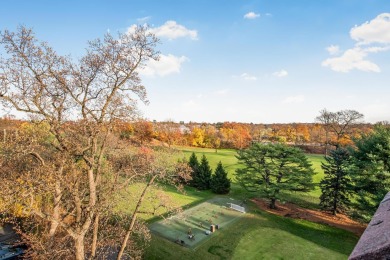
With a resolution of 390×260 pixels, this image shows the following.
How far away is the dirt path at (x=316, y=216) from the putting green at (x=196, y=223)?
13.9 feet

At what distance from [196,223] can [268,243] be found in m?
6.95

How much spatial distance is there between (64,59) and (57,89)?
4.63 feet

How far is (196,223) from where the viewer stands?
2498 cm

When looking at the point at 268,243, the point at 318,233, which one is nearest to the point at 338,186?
the point at 318,233

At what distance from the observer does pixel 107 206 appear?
1342 centimetres

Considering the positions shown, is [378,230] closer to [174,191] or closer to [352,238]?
[352,238]

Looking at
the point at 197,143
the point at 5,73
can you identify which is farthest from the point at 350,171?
the point at 197,143

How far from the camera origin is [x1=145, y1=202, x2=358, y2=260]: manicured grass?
1943 cm

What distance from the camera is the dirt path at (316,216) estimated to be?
82.6 ft

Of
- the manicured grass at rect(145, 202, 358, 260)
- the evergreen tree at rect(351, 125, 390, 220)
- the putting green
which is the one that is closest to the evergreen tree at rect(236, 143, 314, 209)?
the putting green

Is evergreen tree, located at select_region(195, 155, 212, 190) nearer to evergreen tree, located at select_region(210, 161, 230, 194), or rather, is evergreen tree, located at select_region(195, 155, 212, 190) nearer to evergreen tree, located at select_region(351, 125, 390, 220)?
evergreen tree, located at select_region(210, 161, 230, 194)

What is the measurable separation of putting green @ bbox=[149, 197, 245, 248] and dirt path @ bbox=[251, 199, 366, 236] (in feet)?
13.9

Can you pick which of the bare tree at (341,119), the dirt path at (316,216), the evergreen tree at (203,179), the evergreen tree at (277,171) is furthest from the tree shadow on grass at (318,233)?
the bare tree at (341,119)

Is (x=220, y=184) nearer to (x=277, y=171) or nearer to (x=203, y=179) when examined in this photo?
(x=203, y=179)
